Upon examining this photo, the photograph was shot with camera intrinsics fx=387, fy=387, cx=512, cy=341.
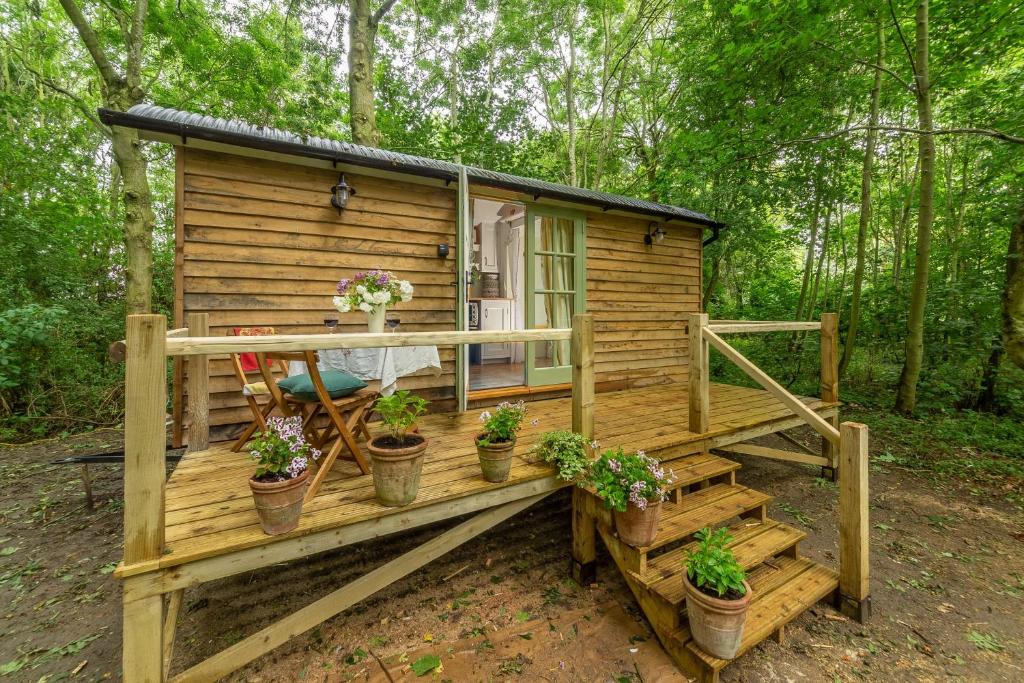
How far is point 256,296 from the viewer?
9.91 ft

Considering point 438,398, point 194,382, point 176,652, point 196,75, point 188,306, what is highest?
point 196,75

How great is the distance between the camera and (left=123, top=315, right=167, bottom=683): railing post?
1.29 metres

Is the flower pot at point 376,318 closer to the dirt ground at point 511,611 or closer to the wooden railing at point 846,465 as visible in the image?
the dirt ground at point 511,611

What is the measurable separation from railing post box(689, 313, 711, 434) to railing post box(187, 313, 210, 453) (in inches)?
132

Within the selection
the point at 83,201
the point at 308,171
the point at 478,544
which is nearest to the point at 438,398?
the point at 478,544

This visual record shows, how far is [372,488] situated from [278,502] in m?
0.55

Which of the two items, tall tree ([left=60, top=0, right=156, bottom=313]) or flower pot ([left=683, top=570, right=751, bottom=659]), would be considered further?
tall tree ([left=60, top=0, right=156, bottom=313])

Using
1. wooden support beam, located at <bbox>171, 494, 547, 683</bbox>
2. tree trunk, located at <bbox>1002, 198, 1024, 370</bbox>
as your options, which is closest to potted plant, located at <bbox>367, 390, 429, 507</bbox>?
wooden support beam, located at <bbox>171, 494, 547, 683</bbox>

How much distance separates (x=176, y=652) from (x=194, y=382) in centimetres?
152

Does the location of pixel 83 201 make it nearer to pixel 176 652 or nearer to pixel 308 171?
pixel 308 171

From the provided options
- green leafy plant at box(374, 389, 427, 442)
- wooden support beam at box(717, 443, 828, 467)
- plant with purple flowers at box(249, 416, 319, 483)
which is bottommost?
wooden support beam at box(717, 443, 828, 467)

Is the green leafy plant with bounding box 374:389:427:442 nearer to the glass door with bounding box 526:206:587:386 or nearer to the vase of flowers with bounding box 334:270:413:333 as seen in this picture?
the vase of flowers with bounding box 334:270:413:333

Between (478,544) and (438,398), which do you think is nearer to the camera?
(478,544)

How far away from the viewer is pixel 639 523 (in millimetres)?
1932
